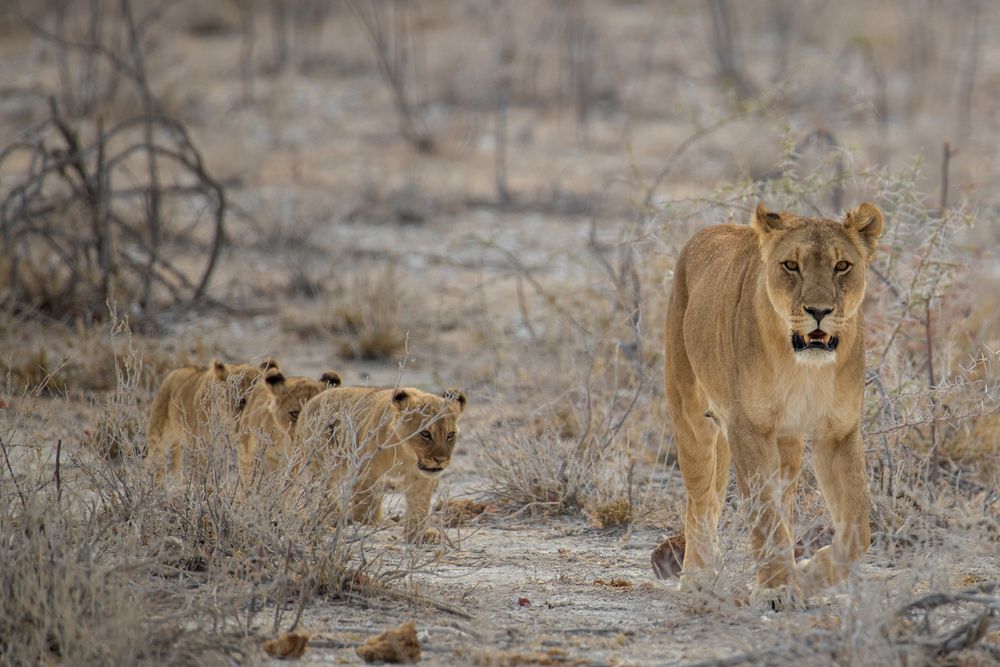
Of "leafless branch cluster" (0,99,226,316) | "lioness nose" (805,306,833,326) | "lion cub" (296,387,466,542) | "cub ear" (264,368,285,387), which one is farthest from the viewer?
"leafless branch cluster" (0,99,226,316)

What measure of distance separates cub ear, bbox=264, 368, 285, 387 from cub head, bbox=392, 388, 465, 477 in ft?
2.74

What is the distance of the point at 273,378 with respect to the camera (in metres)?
7.07

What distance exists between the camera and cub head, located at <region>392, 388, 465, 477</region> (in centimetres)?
641

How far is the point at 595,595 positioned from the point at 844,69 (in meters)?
15.9

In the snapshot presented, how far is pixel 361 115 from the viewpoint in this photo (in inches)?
795

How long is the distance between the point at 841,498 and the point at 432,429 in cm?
202

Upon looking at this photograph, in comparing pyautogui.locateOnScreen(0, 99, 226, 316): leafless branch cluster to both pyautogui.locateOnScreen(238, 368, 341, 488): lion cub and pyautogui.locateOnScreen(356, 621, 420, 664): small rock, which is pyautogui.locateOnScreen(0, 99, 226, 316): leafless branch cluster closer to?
pyautogui.locateOnScreen(238, 368, 341, 488): lion cub

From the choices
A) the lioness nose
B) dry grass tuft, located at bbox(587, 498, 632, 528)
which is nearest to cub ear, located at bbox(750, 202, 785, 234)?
the lioness nose

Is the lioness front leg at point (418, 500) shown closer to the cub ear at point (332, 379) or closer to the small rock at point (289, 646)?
the cub ear at point (332, 379)

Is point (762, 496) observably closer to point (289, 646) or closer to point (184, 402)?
point (289, 646)

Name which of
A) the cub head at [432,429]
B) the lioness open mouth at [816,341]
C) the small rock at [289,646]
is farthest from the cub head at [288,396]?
the lioness open mouth at [816,341]

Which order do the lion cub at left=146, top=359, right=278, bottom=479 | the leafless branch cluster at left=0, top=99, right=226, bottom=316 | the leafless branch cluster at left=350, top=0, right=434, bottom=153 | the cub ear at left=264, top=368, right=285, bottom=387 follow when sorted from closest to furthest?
the lion cub at left=146, top=359, right=278, bottom=479
the cub ear at left=264, top=368, right=285, bottom=387
the leafless branch cluster at left=0, top=99, right=226, bottom=316
the leafless branch cluster at left=350, top=0, right=434, bottom=153

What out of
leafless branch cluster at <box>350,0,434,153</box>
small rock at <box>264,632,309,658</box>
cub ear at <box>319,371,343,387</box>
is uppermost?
leafless branch cluster at <box>350,0,434,153</box>

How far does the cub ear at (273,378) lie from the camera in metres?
7.04
